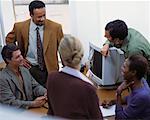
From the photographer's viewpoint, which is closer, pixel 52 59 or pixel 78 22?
pixel 52 59

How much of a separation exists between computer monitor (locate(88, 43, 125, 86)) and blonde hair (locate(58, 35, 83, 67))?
100 centimetres

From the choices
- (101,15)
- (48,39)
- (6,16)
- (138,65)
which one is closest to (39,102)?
(48,39)

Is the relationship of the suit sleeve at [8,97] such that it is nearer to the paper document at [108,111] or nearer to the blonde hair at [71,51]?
the paper document at [108,111]

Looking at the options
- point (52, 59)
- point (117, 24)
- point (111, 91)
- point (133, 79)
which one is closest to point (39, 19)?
point (52, 59)

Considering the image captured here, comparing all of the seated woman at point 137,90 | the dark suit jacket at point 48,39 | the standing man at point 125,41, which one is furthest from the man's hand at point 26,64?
the seated woman at point 137,90

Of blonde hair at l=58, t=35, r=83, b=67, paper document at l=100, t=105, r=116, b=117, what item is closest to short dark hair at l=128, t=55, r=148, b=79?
paper document at l=100, t=105, r=116, b=117

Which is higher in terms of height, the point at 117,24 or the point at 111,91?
the point at 117,24

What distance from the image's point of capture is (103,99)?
96.8 inches

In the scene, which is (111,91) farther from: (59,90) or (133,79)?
(59,90)

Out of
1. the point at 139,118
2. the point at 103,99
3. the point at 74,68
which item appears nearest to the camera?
the point at 74,68

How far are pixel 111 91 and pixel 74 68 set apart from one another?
120 centimetres

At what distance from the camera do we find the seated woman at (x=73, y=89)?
57.9 inches

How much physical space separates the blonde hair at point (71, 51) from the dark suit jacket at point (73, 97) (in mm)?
75

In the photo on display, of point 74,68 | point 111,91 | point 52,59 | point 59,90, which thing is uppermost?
point 74,68
